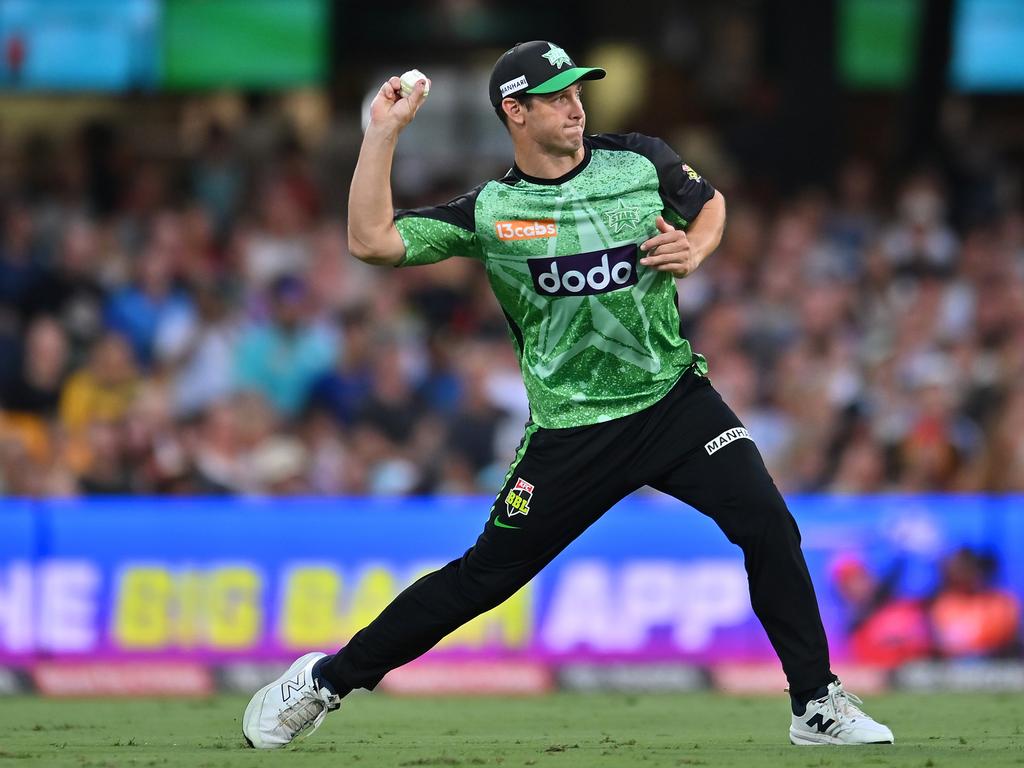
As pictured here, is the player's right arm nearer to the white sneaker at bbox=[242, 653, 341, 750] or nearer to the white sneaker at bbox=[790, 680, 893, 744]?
the white sneaker at bbox=[242, 653, 341, 750]

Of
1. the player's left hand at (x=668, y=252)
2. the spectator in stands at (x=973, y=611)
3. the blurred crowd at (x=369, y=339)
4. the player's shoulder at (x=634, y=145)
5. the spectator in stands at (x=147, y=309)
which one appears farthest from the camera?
the spectator in stands at (x=147, y=309)

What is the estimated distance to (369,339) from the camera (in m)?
13.5

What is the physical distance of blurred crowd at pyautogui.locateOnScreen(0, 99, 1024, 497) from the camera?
12281mm

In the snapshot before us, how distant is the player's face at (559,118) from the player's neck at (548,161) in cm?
6

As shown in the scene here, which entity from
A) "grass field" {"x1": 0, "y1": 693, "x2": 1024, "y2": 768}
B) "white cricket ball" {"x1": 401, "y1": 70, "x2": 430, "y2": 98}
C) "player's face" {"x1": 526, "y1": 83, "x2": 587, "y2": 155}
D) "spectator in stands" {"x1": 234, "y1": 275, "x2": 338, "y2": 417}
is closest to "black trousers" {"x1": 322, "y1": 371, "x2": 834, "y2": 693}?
"grass field" {"x1": 0, "y1": 693, "x2": 1024, "y2": 768}

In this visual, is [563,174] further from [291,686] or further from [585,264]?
[291,686]


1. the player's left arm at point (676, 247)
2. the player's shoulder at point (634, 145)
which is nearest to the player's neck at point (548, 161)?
the player's shoulder at point (634, 145)

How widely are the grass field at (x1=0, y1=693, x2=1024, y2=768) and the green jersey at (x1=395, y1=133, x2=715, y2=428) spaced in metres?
1.28

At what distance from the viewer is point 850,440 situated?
1228 centimetres

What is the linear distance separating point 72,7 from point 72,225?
5.79 ft

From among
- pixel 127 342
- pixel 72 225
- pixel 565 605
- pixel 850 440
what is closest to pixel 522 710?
pixel 565 605

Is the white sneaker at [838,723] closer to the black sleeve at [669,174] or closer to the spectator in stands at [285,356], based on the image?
the black sleeve at [669,174]

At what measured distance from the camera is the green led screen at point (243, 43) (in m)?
14.9

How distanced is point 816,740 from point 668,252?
1863 millimetres
